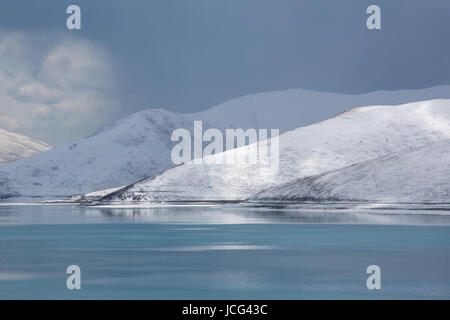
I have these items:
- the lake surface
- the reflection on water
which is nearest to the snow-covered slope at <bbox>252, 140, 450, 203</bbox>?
the reflection on water

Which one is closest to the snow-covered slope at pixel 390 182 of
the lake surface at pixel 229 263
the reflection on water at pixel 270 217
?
the reflection on water at pixel 270 217

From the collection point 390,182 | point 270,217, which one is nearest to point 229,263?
point 270,217

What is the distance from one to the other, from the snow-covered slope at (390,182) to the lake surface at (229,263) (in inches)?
2084

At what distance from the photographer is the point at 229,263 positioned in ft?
140

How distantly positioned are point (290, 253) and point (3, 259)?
54.7 ft

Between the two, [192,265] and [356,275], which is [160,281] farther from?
[356,275]

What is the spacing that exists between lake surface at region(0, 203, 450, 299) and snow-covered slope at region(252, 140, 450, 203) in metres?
52.9

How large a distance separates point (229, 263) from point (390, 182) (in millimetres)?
93276

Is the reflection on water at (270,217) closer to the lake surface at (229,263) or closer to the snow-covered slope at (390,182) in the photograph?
the snow-covered slope at (390,182)

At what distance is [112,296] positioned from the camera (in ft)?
105

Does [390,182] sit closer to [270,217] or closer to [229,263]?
[270,217]

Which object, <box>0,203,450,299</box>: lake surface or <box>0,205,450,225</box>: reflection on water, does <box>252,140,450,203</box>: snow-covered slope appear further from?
<box>0,203,450,299</box>: lake surface

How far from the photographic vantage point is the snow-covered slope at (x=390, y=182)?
121625 millimetres
